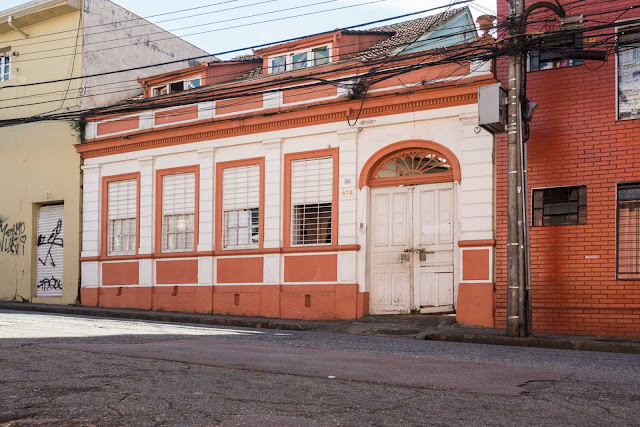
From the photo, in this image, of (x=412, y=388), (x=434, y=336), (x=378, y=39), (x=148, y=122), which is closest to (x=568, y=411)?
(x=412, y=388)

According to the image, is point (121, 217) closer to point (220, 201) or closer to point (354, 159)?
point (220, 201)

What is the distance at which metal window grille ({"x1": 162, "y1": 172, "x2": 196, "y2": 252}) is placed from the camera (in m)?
19.3

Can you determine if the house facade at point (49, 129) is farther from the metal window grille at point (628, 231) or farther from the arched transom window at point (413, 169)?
the metal window grille at point (628, 231)

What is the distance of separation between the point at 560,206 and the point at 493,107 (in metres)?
2.62

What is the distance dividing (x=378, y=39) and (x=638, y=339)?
1050 cm

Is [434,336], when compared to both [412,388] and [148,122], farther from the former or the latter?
[148,122]

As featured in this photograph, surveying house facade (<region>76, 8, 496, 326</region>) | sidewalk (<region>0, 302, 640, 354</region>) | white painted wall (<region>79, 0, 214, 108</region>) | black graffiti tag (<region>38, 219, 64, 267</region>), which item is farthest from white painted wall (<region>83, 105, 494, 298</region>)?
white painted wall (<region>79, 0, 214, 108</region>)

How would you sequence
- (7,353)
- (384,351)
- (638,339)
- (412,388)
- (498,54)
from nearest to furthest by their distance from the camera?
(412,388)
(7,353)
(384,351)
(638,339)
(498,54)

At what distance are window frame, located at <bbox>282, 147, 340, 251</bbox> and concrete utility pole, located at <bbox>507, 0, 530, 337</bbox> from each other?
194 inches

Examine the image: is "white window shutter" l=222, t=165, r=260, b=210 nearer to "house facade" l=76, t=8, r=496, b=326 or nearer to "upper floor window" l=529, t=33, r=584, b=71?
"house facade" l=76, t=8, r=496, b=326

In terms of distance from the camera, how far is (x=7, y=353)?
8.44 meters

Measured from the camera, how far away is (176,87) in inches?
859

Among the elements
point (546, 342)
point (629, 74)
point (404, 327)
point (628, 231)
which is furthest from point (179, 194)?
point (629, 74)

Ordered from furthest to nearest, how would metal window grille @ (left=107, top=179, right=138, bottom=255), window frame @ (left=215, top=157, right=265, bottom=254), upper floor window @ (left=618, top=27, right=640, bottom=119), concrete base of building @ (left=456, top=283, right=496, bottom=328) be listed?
metal window grille @ (left=107, top=179, right=138, bottom=255), window frame @ (left=215, top=157, right=265, bottom=254), concrete base of building @ (left=456, top=283, right=496, bottom=328), upper floor window @ (left=618, top=27, right=640, bottom=119)
